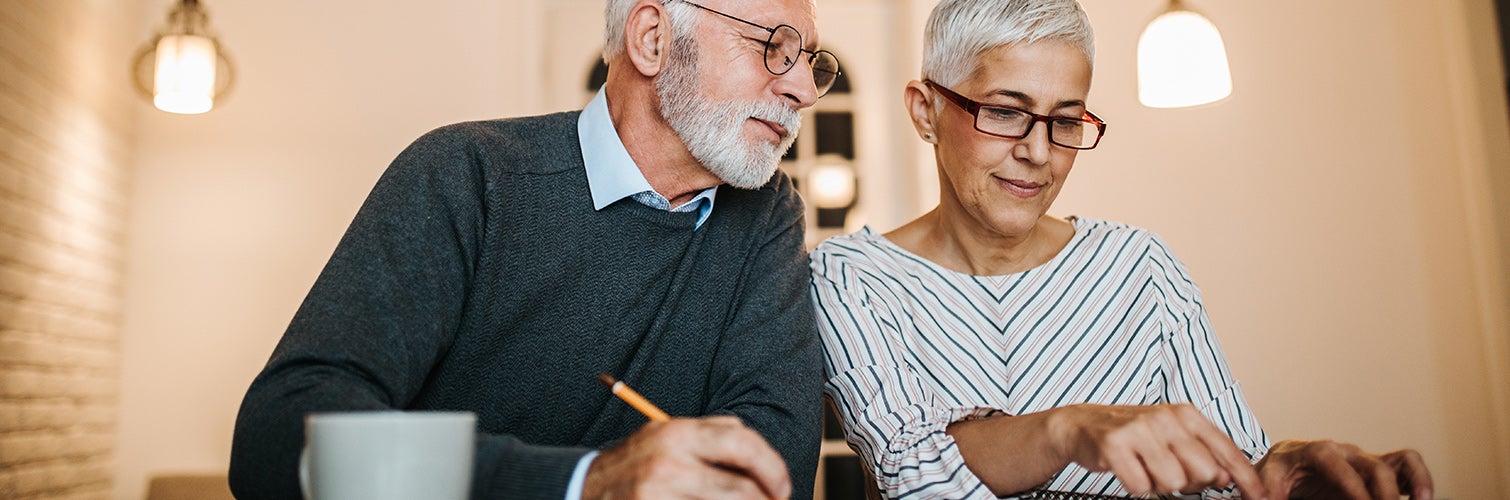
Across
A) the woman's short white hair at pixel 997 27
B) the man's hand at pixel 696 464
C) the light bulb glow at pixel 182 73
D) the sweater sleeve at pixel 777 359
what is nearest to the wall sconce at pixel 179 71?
the light bulb glow at pixel 182 73

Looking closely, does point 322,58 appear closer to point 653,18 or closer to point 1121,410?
point 653,18

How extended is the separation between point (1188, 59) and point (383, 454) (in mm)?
2578

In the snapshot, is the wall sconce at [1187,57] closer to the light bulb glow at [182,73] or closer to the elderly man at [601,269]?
the elderly man at [601,269]

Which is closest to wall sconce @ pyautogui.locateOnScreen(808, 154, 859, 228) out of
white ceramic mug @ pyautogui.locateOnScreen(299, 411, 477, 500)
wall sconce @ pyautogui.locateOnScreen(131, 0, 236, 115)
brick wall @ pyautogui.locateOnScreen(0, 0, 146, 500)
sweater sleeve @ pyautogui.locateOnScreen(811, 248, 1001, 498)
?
wall sconce @ pyautogui.locateOnScreen(131, 0, 236, 115)

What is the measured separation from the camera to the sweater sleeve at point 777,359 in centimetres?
121

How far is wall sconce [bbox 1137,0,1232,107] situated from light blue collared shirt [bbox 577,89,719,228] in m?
1.83

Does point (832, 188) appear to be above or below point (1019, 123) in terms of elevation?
above

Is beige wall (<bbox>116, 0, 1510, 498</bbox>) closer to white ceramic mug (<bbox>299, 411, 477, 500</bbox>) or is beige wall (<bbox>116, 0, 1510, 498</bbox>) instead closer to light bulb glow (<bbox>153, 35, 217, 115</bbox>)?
light bulb glow (<bbox>153, 35, 217, 115</bbox>)

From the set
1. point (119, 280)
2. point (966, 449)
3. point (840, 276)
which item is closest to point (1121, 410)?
point (966, 449)

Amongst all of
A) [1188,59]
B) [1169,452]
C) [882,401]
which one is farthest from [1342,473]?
[1188,59]

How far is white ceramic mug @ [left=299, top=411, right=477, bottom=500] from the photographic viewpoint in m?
0.58

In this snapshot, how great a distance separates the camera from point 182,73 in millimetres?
2971

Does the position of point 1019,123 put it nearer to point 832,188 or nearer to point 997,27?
point 997,27

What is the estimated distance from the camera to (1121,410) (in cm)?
98
